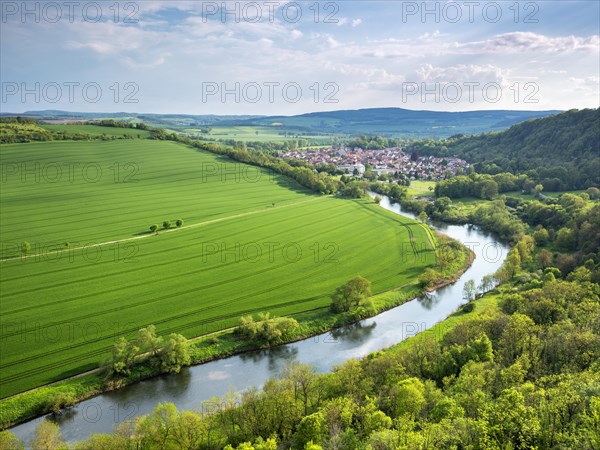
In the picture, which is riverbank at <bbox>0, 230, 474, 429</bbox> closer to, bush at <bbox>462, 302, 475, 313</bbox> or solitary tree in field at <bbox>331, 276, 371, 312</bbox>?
solitary tree in field at <bbox>331, 276, 371, 312</bbox>

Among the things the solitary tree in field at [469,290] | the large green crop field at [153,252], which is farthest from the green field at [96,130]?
the solitary tree in field at [469,290]

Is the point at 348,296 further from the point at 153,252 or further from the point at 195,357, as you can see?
the point at 153,252

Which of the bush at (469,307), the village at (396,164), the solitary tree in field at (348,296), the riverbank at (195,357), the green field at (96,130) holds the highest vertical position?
the green field at (96,130)

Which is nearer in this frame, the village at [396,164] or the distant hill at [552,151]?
the distant hill at [552,151]

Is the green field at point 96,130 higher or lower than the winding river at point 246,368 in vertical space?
higher

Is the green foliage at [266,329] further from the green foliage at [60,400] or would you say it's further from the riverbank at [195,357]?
the green foliage at [60,400]

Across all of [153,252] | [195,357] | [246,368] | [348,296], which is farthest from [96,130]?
[246,368]
